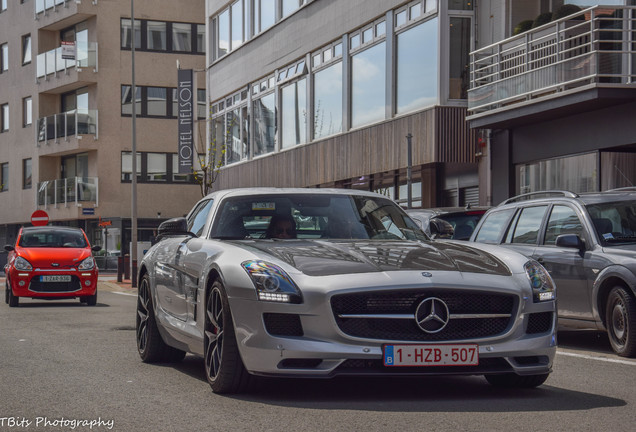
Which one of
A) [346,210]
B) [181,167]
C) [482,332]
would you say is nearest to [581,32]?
[346,210]

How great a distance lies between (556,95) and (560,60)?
71 centimetres

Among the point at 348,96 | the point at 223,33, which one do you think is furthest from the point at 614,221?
the point at 223,33

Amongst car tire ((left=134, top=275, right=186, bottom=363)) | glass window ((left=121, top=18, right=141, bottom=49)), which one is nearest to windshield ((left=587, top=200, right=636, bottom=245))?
car tire ((left=134, top=275, right=186, bottom=363))

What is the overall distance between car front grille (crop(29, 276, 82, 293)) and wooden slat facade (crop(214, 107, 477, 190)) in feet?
27.8

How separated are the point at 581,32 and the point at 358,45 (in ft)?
32.8

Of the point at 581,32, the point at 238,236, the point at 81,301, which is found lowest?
the point at 81,301

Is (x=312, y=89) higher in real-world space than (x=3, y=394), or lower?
higher

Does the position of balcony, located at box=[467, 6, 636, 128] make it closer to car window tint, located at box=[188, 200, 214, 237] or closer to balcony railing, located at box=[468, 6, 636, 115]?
balcony railing, located at box=[468, 6, 636, 115]

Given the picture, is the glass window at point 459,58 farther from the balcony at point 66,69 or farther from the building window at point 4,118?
the building window at point 4,118

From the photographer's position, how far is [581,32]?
2078 centimetres

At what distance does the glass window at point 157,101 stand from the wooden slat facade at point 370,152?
17319 mm

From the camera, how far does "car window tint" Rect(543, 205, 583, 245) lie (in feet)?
38.3

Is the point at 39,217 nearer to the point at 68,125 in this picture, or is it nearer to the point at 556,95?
the point at 68,125

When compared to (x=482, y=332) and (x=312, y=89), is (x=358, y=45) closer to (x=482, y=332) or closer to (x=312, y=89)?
(x=312, y=89)
